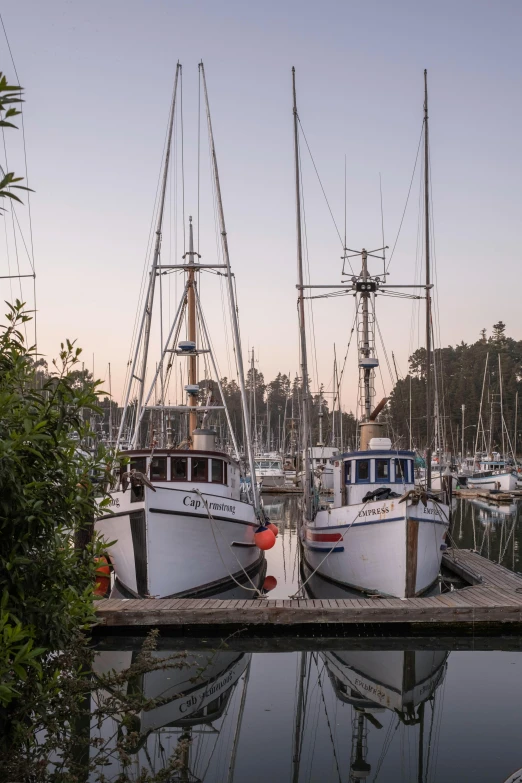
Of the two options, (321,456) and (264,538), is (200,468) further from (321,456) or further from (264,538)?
(321,456)

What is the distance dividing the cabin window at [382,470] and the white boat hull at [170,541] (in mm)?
4222

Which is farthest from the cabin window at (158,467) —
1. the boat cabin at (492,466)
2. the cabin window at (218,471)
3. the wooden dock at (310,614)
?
the boat cabin at (492,466)

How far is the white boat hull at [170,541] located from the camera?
16.5 metres

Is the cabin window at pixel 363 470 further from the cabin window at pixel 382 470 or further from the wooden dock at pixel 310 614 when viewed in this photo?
the wooden dock at pixel 310 614

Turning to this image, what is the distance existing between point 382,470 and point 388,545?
3.49m

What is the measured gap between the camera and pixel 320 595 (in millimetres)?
19625

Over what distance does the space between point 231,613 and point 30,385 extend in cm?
970

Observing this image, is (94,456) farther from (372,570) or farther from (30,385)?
(372,570)

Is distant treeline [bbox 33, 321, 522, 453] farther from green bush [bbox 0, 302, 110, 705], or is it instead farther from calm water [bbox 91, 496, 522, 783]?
green bush [bbox 0, 302, 110, 705]

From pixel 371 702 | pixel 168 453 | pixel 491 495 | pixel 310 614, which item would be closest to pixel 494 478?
pixel 491 495

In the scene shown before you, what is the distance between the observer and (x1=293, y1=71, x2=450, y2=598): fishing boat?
1678cm

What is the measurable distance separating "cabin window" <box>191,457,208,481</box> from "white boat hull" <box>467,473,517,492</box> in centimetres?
4274

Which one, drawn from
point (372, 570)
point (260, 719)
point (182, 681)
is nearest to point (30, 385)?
point (260, 719)

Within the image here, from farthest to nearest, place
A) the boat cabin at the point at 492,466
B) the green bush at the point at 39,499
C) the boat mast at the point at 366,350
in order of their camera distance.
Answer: the boat cabin at the point at 492,466, the boat mast at the point at 366,350, the green bush at the point at 39,499
